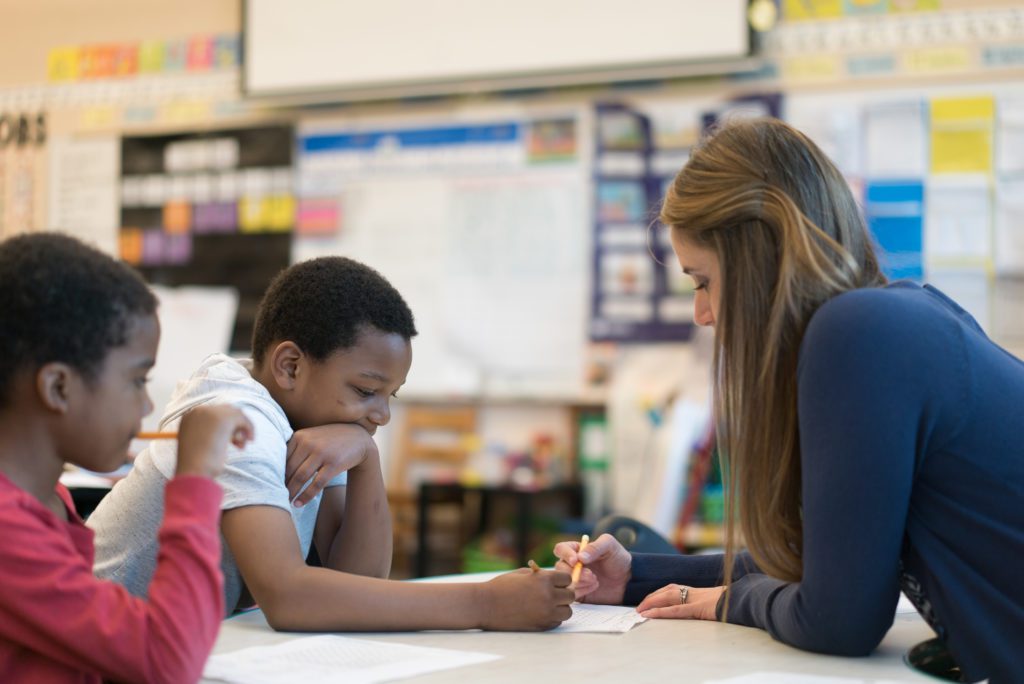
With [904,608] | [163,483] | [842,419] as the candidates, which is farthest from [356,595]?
[904,608]

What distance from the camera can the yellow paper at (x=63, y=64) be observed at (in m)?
5.50

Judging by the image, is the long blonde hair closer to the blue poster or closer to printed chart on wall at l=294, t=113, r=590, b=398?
the blue poster

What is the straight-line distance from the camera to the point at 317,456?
1.39 m

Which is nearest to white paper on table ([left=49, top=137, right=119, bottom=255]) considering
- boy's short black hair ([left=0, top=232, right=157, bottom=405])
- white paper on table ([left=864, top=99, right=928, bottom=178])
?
white paper on table ([left=864, top=99, right=928, bottom=178])

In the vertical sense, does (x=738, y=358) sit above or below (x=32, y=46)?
below

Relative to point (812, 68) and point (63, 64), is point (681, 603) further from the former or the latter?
point (63, 64)

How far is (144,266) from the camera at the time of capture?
17.3 feet

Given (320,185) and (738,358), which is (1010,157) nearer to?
(320,185)

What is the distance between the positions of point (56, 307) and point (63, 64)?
509 cm

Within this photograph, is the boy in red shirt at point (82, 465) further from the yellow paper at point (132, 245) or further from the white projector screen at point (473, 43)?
the yellow paper at point (132, 245)

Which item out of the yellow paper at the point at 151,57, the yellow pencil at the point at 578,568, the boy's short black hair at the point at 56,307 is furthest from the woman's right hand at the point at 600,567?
the yellow paper at the point at 151,57

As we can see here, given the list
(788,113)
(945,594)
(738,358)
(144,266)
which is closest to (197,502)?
(738,358)

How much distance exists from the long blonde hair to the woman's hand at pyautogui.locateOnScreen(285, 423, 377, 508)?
0.49 meters

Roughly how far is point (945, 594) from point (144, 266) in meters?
4.70
